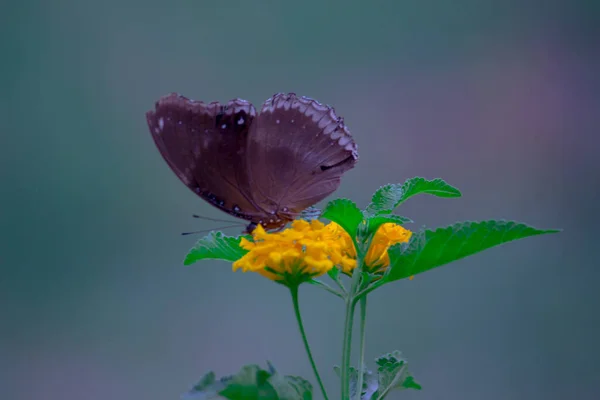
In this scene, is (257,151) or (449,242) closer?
(449,242)

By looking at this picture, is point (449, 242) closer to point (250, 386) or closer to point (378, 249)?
point (378, 249)

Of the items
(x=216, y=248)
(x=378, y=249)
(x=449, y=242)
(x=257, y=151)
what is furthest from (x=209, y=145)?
(x=449, y=242)

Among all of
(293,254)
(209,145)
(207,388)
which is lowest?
(207,388)

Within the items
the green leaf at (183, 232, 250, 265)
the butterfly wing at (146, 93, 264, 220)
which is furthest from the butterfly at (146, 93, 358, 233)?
the green leaf at (183, 232, 250, 265)

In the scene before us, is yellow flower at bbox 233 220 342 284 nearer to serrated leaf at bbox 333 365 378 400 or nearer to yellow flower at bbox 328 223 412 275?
yellow flower at bbox 328 223 412 275

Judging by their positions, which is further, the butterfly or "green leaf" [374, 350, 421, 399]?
the butterfly

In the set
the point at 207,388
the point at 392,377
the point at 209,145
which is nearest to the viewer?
the point at 207,388

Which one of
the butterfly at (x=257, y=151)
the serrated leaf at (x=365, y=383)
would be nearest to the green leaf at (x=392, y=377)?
the serrated leaf at (x=365, y=383)
